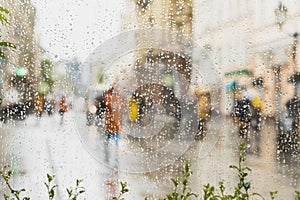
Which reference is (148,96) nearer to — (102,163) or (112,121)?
(112,121)

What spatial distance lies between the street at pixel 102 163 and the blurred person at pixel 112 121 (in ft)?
0.11

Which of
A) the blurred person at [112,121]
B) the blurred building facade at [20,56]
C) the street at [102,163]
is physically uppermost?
the blurred building facade at [20,56]

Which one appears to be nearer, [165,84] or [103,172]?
[103,172]

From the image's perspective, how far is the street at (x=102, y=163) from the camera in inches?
53.3

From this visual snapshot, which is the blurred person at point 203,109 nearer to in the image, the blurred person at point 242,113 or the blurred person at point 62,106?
the blurred person at point 242,113

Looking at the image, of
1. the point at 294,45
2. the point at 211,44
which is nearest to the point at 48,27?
the point at 211,44

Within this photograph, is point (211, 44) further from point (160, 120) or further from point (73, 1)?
point (73, 1)

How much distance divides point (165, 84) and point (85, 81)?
0.31 meters

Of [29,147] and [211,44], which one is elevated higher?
[211,44]

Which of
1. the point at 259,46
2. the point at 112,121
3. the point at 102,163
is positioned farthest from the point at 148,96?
the point at 259,46

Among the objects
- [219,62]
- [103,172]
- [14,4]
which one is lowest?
[103,172]

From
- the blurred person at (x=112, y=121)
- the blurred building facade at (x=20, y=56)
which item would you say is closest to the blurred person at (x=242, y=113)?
the blurred person at (x=112, y=121)

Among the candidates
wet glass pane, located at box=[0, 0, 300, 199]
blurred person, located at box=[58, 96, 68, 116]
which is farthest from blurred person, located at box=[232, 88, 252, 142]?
blurred person, located at box=[58, 96, 68, 116]

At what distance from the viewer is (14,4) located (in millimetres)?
1384
